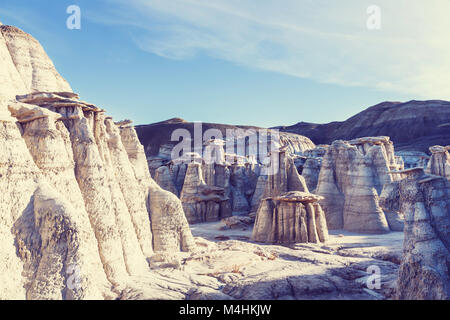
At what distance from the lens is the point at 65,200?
7.47 m

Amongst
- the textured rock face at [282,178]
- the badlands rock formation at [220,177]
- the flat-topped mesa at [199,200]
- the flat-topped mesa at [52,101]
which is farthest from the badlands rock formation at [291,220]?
the flat-topped mesa at [52,101]

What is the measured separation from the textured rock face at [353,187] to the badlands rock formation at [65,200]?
10.3 metres

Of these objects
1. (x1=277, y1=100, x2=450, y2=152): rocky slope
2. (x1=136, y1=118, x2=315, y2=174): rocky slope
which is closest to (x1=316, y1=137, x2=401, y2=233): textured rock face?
(x1=136, y1=118, x2=315, y2=174): rocky slope

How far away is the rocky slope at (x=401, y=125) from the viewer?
62781 millimetres

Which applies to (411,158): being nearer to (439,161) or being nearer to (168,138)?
(439,161)

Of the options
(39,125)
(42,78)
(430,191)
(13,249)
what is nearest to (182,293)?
(13,249)

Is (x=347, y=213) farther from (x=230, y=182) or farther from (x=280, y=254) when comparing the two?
(x=230, y=182)

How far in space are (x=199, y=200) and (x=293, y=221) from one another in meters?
9.65

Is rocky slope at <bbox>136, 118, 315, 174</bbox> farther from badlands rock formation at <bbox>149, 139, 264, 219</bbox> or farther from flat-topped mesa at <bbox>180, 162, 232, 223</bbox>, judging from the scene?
flat-topped mesa at <bbox>180, 162, 232, 223</bbox>

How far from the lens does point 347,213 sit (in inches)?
760

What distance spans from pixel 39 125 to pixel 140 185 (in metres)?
4.82

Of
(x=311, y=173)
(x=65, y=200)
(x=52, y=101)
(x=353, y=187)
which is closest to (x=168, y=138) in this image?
(x=311, y=173)

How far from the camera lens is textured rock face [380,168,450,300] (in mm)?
7656

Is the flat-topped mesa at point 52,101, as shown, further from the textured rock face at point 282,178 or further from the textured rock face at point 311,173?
the textured rock face at point 311,173
